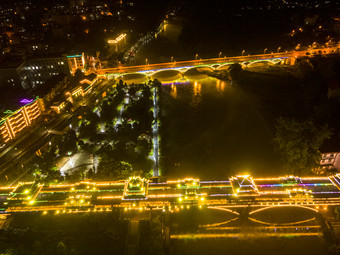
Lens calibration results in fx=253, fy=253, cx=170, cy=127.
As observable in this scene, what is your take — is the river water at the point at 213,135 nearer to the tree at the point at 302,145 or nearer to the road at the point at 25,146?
the tree at the point at 302,145

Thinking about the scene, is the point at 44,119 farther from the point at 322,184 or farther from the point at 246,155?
the point at 322,184

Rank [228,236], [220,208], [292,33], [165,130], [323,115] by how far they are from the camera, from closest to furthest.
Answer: [228,236]
[220,208]
[323,115]
[165,130]
[292,33]

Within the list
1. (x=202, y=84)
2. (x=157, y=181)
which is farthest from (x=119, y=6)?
(x=157, y=181)

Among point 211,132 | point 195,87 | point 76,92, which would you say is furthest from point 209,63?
point 76,92

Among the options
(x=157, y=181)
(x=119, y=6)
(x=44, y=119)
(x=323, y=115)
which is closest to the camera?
(x=157, y=181)

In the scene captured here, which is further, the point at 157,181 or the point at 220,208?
the point at 157,181

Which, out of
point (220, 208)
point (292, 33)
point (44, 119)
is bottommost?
point (220, 208)

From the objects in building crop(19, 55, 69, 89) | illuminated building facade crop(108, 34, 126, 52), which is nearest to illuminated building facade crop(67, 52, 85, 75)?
building crop(19, 55, 69, 89)

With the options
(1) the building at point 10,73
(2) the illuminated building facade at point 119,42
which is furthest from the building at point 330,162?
(2) the illuminated building facade at point 119,42
